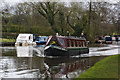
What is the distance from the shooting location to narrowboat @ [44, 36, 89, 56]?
20359 millimetres

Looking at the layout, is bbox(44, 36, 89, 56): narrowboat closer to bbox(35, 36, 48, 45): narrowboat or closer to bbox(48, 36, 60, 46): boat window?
bbox(48, 36, 60, 46): boat window

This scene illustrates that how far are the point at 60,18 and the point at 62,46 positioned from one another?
2574 cm

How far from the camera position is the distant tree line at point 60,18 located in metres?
39.9

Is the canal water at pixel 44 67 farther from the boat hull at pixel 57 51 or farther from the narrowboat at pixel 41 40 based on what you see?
the narrowboat at pixel 41 40

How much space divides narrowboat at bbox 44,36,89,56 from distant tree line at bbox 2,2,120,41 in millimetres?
16612

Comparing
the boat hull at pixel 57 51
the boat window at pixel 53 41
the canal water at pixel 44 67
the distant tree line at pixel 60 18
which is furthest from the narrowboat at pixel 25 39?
the canal water at pixel 44 67

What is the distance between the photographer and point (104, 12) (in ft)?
133

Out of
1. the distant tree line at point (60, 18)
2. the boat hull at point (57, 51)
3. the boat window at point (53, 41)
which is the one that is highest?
the distant tree line at point (60, 18)

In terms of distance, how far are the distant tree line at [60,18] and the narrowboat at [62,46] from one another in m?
16.6

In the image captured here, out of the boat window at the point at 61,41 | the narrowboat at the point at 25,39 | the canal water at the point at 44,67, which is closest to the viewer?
the canal water at the point at 44,67

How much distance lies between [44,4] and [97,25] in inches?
532

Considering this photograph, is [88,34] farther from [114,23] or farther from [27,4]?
[27,4]

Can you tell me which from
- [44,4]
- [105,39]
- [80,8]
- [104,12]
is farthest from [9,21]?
[105,39]

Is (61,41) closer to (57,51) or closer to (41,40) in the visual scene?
(57,51)
